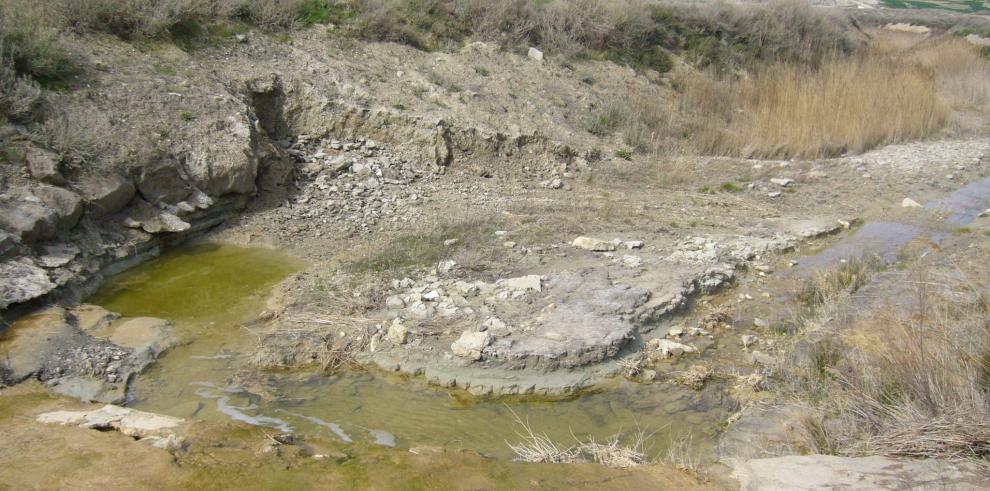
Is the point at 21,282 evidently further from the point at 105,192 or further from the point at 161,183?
the point at 161,183

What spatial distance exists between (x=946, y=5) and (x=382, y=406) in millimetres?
36238

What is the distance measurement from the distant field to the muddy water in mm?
32072

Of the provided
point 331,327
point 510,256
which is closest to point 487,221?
point 510,256

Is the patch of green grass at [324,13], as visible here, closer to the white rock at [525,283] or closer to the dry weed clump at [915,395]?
the white rock at [525,283]

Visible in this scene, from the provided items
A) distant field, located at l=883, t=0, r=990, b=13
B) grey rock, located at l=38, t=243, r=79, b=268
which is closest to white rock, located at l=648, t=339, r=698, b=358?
grey rock, located at l=38, t=243, r=79, b=268

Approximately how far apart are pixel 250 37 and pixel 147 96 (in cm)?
259

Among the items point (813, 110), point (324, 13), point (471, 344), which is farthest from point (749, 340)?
point (324, 13)

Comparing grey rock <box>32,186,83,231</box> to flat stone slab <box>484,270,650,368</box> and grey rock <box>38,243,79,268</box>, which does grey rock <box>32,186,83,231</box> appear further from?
flat stone slab <box>484,270,650,368</box>

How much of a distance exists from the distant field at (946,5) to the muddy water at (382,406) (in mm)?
32072

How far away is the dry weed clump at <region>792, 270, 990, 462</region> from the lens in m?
3.43

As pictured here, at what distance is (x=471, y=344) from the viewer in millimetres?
5316

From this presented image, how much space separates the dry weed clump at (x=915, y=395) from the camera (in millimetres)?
3432

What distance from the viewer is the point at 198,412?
15.9ft

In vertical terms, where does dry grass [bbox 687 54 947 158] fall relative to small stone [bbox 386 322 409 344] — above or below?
above
